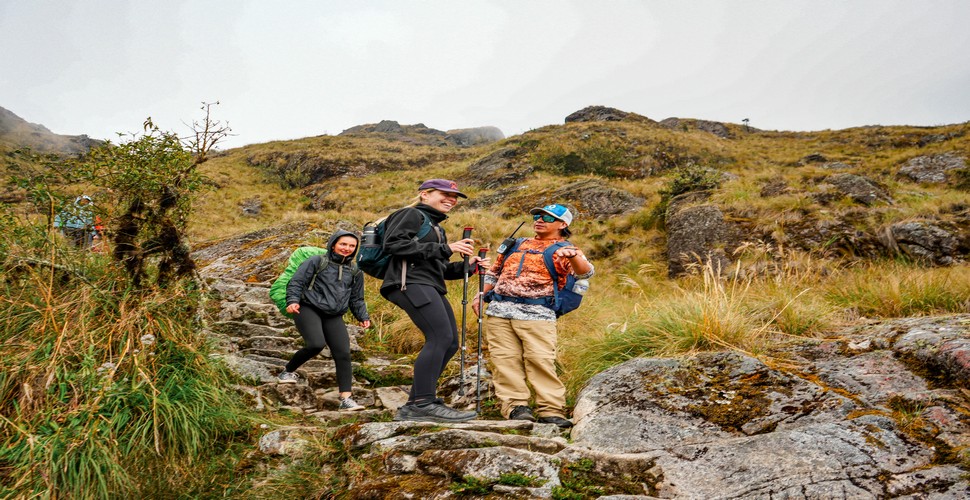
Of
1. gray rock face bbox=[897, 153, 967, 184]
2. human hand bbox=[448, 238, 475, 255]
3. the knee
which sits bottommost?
the knee

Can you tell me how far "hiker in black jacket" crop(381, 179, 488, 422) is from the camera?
3.72 meters

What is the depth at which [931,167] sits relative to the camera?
20.7 meters

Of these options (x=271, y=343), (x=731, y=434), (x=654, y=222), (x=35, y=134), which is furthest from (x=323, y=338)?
(x=35, y=134)

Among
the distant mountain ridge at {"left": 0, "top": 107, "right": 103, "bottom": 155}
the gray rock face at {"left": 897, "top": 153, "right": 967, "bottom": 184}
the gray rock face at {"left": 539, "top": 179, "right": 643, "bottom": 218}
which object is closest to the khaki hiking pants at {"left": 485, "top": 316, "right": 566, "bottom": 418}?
the gray rock face at {"left": 539, "top": 179, "right": 643, "bottom": 218}

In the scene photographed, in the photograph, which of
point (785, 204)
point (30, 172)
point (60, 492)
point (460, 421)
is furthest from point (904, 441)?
point (785, 204)

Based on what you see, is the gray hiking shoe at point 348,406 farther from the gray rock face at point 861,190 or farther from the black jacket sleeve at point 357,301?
the gray rock face at point 861,190

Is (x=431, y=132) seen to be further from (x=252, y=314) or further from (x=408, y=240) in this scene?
(x=408, y=240)

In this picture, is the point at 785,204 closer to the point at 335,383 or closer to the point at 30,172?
the point at 335,383

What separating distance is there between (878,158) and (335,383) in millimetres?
32643

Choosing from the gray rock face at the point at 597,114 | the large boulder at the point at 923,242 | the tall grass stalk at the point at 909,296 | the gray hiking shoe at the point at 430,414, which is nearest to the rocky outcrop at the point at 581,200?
the large boulder at the point at 923,242

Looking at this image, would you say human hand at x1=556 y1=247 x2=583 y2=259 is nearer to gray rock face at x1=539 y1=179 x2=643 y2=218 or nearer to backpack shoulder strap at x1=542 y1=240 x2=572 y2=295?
backpack shoulder strap at x1=542 y1=240 x2=572 y2=295

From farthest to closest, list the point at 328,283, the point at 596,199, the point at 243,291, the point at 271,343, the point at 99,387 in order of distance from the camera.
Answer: the point at 596,199, the point at 243,291, the point at 271,343, the point at 328,283, the point at 99,387

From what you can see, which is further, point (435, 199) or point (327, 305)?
point (327, 305)

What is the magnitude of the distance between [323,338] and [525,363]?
2086 mm
